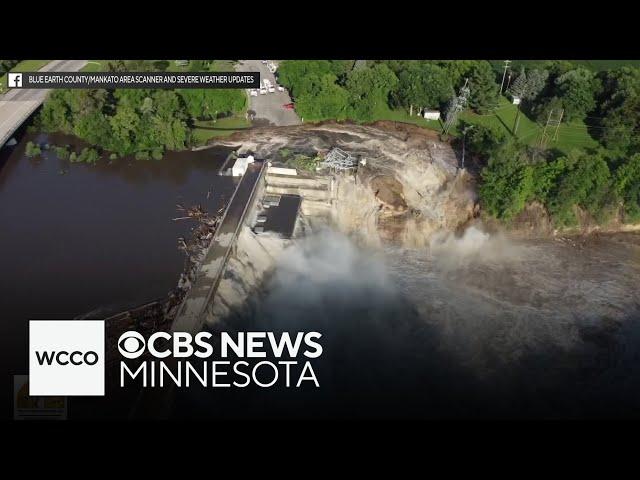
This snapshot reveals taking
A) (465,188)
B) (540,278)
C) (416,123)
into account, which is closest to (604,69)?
(416,123)

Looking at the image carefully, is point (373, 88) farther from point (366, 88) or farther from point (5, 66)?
point (5, 66)

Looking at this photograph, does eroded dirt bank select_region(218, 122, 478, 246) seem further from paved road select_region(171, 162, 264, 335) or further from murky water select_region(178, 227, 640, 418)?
paved road select_region(171, 162, 264, 335)

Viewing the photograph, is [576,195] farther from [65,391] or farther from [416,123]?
[65,391]

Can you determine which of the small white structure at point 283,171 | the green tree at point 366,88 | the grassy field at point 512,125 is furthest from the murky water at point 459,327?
the green tree at point 366,88

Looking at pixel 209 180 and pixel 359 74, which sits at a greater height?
pixel 359 74

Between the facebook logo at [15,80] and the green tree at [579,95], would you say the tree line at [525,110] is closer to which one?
the green tree at [579,95]

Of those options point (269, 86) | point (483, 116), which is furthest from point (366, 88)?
point (483, 116)
